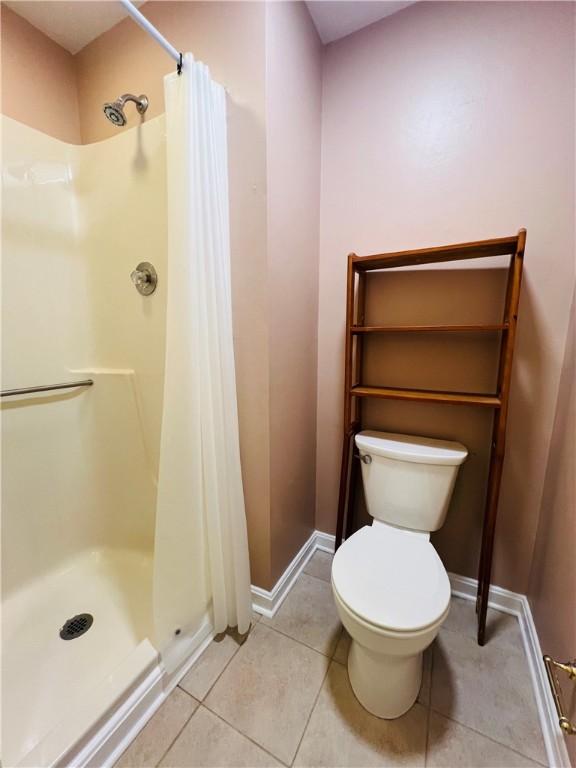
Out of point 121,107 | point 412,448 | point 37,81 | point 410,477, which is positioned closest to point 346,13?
point 121,107

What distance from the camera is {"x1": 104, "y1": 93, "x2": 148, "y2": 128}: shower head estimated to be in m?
1.07

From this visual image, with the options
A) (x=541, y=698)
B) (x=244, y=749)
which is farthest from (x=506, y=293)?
(x=244, y=749)

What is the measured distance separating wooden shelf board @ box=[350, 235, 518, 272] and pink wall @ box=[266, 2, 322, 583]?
0.28 metres

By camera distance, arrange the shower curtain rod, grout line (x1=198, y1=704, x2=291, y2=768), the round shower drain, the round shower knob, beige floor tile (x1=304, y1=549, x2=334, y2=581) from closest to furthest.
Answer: the shower curtain rod, grout line (x1=198, y1=704, x2=291, y2=768), the round shower drain, the round shower knob, beige floor tile (x1=304, y1=549, x2=334, y2=581)

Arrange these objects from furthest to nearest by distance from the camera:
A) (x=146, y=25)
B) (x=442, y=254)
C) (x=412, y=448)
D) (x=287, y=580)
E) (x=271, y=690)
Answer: (x=287, y=580) → (x=412, y=448) → (x=442, y=254) → (x=271, y=690) → (x=146, y=25)

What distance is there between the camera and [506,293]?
1146mm

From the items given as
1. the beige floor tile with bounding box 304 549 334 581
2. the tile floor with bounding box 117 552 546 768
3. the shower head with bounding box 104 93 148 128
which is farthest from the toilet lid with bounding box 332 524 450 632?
the shower head with bounding box 104 93 148 128

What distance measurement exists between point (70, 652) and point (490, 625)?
163cm

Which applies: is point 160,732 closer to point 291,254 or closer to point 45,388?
point 45,388

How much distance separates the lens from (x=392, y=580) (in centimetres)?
93

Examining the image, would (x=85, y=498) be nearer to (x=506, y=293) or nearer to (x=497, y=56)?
(x=506, y=293)

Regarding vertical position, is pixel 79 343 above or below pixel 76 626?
above

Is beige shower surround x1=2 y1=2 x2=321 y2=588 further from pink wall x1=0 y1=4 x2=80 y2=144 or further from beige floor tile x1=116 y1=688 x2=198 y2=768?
beige floor tile x1=116 y1=688 x2=198 y2=768

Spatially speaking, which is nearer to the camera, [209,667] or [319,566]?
[209,667]
